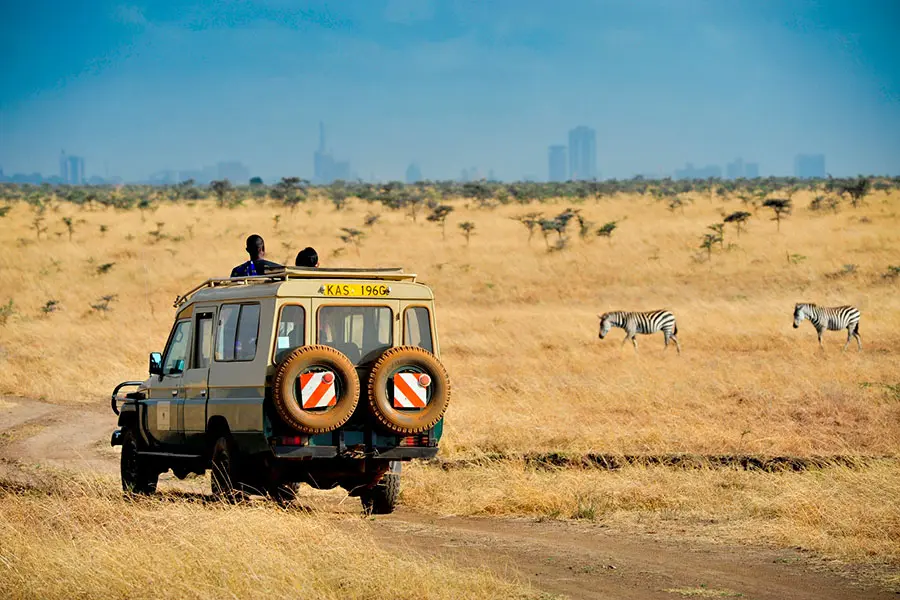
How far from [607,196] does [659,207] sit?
1298 cm

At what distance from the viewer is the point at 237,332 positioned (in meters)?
11.4

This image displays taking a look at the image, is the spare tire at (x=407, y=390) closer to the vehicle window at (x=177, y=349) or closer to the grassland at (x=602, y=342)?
the grassland at (x=602, y=342)

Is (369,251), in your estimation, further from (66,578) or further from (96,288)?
(66,578)

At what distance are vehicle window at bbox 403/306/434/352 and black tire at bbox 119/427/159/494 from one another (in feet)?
11.6

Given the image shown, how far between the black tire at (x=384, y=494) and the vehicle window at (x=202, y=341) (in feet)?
6.72

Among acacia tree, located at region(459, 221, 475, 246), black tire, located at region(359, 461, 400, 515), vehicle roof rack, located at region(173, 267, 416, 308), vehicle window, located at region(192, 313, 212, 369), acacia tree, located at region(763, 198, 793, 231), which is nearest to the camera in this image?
vehicle roof rack, located at region(173, 267, 416, 308)

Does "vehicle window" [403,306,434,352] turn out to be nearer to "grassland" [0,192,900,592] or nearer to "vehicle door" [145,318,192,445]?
"grassland" [0,192,900,592]

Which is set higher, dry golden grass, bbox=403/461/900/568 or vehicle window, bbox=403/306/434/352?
vehicle window, bbox=403/306/434/352

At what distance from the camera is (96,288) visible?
1510 inches

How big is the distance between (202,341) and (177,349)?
0.74 metres

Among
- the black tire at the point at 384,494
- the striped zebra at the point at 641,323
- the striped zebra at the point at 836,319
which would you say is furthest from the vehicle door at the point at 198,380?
the striped zebra at the point at 836,319

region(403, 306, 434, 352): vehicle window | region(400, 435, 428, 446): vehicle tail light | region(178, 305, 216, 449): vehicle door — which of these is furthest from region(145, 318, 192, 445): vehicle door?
region(400, 435, 428, 446): vehicle tail light

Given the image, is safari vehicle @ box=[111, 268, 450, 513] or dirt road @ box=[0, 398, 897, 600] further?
safari vehicle @ box=[111, 268, 450, 513]

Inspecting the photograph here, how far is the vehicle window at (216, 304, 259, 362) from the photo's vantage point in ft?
36.7
